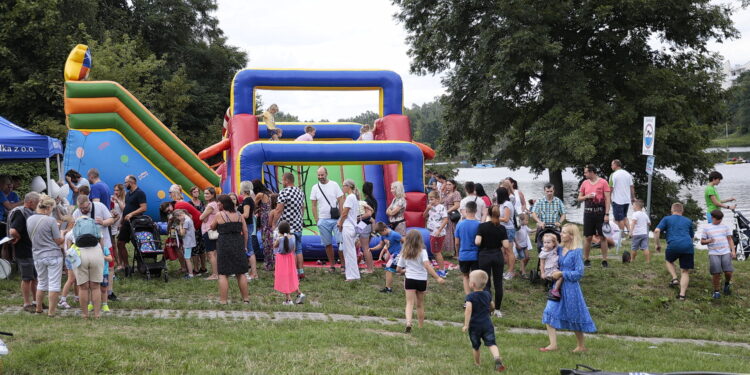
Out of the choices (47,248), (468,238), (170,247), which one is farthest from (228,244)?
(468,238)

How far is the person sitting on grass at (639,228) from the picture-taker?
1225cm

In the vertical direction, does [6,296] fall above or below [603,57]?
below

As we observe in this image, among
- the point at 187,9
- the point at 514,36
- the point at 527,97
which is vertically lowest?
the point at 527,97

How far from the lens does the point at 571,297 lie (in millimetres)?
7340

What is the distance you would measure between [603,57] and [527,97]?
2711 mm

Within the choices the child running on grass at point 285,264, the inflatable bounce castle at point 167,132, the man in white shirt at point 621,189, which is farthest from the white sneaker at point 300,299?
the man in white shirt at point 621,189

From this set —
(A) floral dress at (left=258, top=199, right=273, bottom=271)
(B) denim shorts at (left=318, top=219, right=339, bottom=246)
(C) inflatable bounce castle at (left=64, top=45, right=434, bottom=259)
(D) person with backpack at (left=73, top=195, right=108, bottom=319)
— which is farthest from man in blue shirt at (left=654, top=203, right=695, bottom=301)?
(D) person with backpack at (left=73, top=195, right=108, bottom=319)

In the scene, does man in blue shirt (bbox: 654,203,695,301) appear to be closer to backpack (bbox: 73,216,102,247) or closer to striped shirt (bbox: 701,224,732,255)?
striped shirt (bbox: 701,224,732,255)

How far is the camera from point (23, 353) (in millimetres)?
6207

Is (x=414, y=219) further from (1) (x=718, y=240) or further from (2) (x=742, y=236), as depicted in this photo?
(2) (x=742, y=236)

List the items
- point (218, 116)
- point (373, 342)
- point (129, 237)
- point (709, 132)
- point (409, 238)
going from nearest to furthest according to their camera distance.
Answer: point (373, 342)
point (409, 238)
point (129, 237)
point (709, 132)
point (218, 116)

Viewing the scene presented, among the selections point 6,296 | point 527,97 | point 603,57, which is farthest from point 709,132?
point 6,296

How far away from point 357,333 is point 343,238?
3763mm

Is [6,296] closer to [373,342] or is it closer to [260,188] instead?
[260,188]
